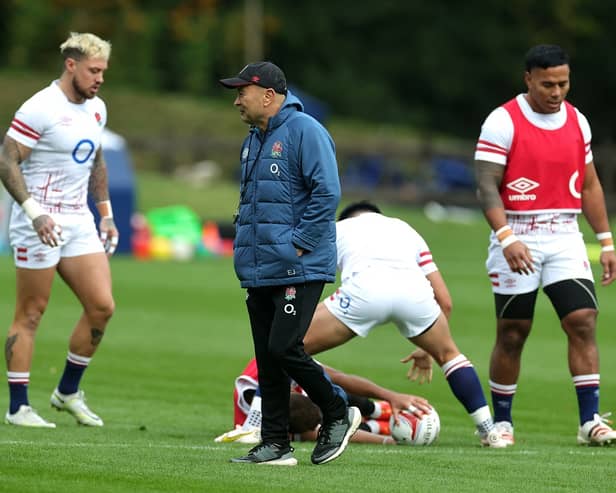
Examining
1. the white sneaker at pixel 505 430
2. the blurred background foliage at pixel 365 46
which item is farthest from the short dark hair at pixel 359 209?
the blurred background foliage at pixel 365 46

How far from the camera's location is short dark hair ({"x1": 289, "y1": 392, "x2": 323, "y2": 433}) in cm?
961

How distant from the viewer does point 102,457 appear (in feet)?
26.5

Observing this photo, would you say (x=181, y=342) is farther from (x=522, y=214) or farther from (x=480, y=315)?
(x=522, y=214)

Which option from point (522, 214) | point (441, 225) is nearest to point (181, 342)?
point (522, 214)

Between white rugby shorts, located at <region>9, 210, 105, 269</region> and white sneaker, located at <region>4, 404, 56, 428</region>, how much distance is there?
922 millimetres

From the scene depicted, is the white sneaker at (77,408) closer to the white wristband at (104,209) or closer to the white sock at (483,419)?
the white wristband at (104,209)

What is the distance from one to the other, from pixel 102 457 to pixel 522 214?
3259 millimetres

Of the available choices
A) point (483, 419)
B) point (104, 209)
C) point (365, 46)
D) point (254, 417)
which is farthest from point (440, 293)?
point (365, 46)

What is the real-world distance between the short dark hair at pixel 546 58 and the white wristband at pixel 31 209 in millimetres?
3154

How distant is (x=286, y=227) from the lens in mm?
7969

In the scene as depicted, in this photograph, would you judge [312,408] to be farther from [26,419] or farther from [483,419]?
[26,419]

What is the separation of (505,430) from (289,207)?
2.71m

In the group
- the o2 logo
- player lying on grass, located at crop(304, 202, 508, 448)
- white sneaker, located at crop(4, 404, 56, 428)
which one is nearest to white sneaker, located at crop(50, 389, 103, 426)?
white sneaker, located at crop(4, 404, 56, 428)

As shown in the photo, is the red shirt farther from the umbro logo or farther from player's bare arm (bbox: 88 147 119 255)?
player's bare arm (bbox: 88 147 119 255)
